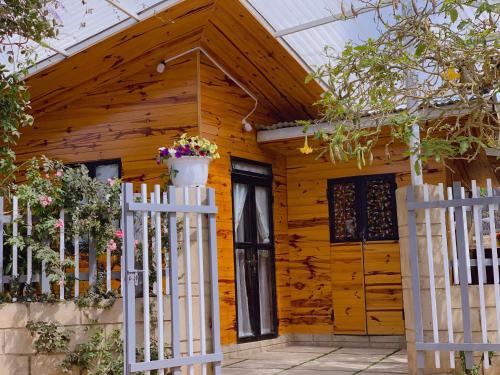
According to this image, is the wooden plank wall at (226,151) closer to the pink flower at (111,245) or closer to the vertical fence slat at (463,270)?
the pink flower at (111,245)

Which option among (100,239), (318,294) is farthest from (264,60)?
(100,239)

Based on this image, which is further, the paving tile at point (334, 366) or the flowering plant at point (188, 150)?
the paving tile at point (334, 366)

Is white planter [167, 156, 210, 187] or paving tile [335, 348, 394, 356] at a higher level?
white planter [167, 156, 210, 187]

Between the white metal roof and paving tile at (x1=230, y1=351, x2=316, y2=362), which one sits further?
paving tile at (x1=230, y1=351, x2=316, y2=362)

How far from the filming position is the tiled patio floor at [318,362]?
20.7 feet

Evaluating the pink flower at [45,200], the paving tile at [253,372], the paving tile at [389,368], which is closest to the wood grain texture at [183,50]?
the pink flower at [45,200]

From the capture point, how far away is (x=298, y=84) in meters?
8.15

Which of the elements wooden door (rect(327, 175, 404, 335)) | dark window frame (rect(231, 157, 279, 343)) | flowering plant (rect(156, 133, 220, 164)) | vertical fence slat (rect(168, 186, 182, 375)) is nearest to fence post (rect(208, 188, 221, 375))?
vertical fence slat (rect(168, 186, 182, 375))

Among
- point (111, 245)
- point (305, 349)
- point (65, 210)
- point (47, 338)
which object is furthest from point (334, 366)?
point (65, 210)

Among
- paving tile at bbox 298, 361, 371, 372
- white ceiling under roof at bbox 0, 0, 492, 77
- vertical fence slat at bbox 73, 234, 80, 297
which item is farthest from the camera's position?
white ceiling under roof at bbox 0, 0, 492, 77

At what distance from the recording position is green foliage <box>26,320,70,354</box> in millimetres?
4875

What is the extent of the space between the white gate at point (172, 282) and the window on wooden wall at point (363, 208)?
3.56 metres

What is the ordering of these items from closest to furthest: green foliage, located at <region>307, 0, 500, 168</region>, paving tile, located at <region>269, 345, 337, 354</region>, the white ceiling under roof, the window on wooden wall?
green foliage, located at <region>307, 0, 500, 168</region> < the white ceiling under roof < paving tile, located at <region>269, 345, 337, 354</region> < the window on wooden wall

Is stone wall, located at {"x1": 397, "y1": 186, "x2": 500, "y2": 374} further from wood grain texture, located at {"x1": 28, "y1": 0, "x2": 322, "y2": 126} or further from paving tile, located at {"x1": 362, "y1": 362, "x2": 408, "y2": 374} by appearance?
wood grain texture, located at {"x1": 28, "y1": 0, "x2": 322, "y2": 126}
